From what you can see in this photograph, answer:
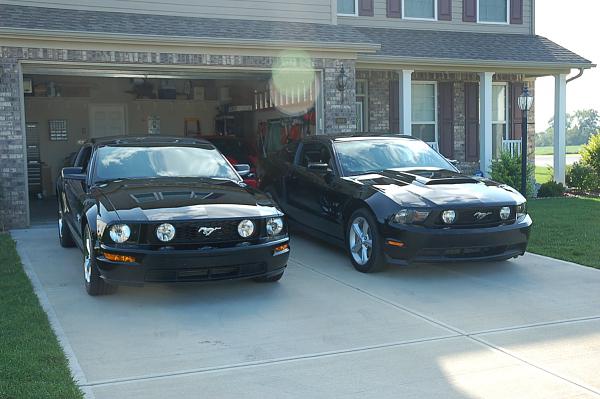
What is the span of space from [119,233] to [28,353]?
1.40 meters

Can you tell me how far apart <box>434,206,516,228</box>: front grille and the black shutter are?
10.9m

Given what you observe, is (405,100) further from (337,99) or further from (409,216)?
(409,216)

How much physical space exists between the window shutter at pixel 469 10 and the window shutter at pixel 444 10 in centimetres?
44

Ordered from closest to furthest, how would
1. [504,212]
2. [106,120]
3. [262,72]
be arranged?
[504,212], [262,72], [106,120]

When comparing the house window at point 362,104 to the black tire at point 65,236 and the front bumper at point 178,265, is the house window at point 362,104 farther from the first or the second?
the front bumper at point 178,265

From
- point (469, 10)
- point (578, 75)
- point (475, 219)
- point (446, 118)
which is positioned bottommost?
point (475, 219)

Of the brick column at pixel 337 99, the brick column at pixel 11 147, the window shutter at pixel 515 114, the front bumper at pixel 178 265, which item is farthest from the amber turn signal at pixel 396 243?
the window shutter at pixel 515 114

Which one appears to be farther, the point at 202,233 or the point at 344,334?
the point at 202,233

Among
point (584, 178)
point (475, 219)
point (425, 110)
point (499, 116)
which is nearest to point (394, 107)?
point (425, 110)

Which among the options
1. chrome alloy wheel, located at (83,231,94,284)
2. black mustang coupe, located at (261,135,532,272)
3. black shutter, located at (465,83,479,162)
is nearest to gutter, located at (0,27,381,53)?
black mustang coupe, located at (261,135,532,272)

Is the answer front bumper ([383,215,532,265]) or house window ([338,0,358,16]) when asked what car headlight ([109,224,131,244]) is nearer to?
front bumper ([383,215,532,265])

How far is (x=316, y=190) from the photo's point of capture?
8398 millimetres

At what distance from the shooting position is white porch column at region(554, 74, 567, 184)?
16297 mm

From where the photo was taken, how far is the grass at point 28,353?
390 cm
